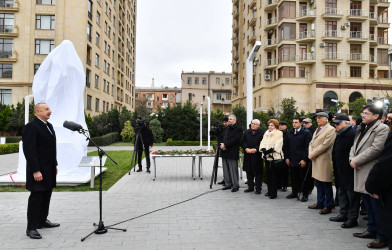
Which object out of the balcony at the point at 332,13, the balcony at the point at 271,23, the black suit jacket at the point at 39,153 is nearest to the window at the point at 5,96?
the black suit jacket at the point at 39,153

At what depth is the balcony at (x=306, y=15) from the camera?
1689 inches

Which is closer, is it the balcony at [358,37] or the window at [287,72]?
the balcony at [358,37]

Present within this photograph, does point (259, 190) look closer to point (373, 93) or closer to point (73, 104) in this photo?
point (73, 104)

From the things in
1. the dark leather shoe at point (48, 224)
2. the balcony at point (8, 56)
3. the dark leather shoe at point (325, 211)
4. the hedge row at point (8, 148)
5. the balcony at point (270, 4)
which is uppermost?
the balcony at point (270, 4)

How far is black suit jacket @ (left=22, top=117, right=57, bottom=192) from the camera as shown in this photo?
15.4 ft

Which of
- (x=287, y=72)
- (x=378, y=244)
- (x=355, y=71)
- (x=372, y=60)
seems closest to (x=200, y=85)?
(x=287, y=72)

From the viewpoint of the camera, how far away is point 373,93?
44.1 meters

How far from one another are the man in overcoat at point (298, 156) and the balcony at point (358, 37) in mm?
43051

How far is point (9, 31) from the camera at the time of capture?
35.6 metres

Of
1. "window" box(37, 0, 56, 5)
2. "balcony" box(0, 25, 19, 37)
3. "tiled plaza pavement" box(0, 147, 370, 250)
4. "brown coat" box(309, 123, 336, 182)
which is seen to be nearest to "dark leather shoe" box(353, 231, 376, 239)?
"tiled plaza pavement" box(0, 147, 370, 250)

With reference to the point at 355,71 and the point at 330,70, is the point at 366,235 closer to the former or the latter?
the point at 330,70

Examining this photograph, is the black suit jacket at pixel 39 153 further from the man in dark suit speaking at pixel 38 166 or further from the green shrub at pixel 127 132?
the green shrub at pixel 127 132

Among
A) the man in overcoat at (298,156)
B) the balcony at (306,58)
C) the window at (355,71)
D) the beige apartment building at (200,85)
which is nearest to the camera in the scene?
the man in overcoat at (298,156)

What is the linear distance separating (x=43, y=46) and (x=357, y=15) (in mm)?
44668
